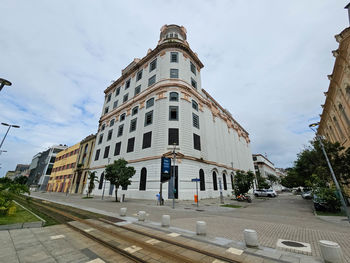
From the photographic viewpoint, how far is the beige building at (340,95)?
15830 millimetres

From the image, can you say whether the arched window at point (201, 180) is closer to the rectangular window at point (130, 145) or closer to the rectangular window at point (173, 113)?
the rectangular window at point (173, 113)

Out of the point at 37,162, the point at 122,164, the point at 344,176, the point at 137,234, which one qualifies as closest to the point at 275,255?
Answer: the point at 137,234

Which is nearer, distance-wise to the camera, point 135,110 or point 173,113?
point 173,113

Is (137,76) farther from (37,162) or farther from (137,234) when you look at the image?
(37,162)

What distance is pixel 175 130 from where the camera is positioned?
75.8 feet

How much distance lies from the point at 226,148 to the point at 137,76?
26.6m

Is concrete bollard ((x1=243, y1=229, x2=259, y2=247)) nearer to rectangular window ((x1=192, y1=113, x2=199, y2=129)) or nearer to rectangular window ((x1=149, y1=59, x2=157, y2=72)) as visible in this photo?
rectangular window ((x1=192, y1=113, x2=199, y2=129))

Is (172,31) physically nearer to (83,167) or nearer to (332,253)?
(332,253)

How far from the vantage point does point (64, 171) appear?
165 ft

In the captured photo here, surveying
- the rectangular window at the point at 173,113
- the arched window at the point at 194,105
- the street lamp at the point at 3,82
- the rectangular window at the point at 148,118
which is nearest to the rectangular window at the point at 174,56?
the arched window at the point at 194,105

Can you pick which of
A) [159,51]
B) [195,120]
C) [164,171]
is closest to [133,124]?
[195,120]

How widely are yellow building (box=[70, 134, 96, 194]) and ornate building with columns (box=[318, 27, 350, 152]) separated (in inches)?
1898

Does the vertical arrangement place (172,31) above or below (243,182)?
above

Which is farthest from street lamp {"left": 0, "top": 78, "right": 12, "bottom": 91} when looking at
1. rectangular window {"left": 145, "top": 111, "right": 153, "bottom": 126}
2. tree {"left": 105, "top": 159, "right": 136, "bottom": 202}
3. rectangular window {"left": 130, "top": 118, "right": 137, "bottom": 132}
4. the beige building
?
the beige building
